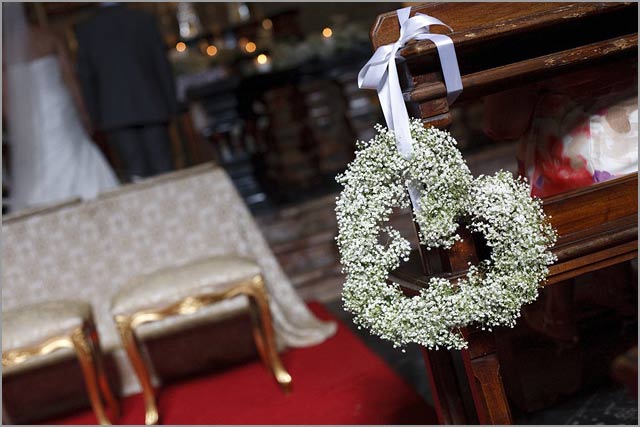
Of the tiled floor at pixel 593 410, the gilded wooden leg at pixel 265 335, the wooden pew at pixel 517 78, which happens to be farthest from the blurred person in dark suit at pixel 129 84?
the wooden pew at pixel 517 78

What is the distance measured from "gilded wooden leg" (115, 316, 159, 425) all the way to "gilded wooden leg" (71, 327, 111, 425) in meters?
0.16

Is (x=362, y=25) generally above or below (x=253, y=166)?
above

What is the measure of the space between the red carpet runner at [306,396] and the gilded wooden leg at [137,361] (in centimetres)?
7

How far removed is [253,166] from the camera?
25.4 feet

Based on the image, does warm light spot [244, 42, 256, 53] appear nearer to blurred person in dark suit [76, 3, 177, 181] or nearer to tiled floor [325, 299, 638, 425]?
blurred person in dark suit [76, 3, 177, 181]

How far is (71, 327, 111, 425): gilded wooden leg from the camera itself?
357 centimetres

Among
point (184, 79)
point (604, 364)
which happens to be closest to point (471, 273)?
point (604, 364)

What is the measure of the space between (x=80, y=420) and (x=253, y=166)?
4019 millimetres

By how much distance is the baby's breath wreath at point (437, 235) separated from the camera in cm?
188

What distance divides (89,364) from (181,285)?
21.9 inches

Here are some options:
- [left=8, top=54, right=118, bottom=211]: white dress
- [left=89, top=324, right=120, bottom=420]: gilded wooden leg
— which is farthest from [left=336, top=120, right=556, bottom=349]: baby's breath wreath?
[left=8, top=54, right=118, bottom=211]: white dress

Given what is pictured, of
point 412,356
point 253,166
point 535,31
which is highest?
point 535,31

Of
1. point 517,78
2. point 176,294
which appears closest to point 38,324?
point 176,294

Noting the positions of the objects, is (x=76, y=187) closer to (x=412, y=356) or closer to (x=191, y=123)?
(x=191, y=123)
